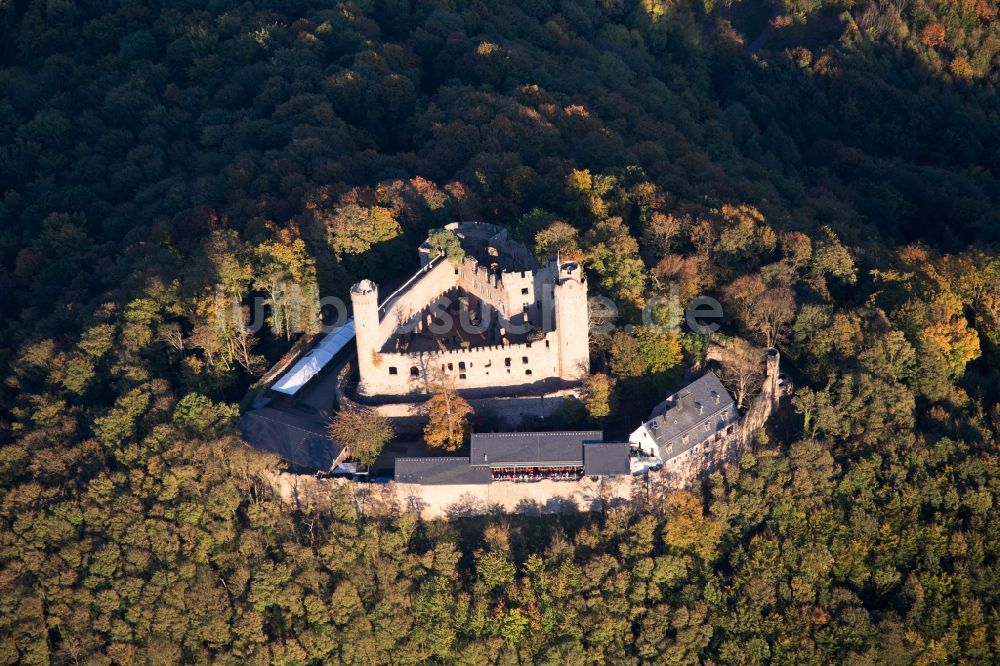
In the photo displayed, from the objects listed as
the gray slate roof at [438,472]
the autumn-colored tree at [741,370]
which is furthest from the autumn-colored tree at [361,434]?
the autumn-colored tree at [741,370]

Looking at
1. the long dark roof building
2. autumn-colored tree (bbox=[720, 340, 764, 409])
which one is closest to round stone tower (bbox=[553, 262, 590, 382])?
the long dark roof building

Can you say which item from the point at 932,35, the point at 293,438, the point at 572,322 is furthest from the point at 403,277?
the point at 932,35

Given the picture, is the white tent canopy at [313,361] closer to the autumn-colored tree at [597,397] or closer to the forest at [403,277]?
the forest at [403,277]

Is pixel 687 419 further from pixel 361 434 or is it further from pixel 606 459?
pixel 361 434

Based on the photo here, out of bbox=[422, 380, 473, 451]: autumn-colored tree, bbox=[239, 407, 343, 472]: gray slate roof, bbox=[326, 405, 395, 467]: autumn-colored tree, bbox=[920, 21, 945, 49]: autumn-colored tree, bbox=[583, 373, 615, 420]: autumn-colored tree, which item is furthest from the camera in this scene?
bbox=[920, 21, 945, 49]: autumn-colored tree

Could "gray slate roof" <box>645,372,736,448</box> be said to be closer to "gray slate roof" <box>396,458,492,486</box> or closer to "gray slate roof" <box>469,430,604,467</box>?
"gray slate roof" <box>469,430,604,467</box>
